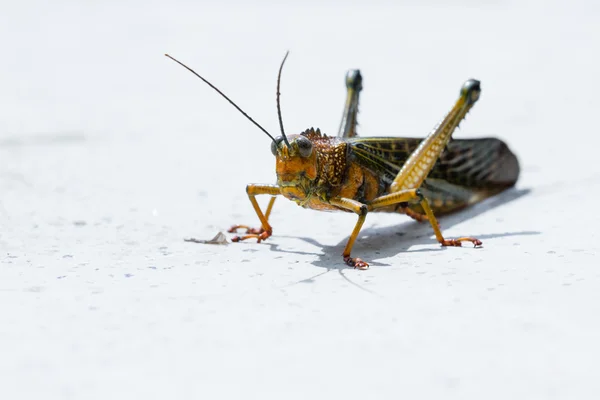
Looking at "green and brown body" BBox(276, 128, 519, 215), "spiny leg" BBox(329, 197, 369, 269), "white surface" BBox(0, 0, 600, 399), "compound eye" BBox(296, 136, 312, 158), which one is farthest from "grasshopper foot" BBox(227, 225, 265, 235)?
"compound eye" BBox(296, 136, 312, 158)

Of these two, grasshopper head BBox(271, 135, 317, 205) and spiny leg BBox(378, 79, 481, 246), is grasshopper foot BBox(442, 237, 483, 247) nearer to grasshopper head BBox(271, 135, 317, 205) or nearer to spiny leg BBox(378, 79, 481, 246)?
spiny leg BBox(378, 79, 481, 246)

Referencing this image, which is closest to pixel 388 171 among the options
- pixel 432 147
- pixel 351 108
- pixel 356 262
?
pixel 432 147

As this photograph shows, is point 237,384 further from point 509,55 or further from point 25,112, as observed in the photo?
point 509,55

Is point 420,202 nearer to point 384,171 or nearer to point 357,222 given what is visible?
point 384,171

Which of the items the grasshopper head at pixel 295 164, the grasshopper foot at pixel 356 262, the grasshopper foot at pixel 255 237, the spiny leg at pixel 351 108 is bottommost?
the grasshopper foot at pixel 255 237

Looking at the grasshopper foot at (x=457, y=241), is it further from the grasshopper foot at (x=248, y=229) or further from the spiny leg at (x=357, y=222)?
the grasshopper foot at (x=248, y=229)

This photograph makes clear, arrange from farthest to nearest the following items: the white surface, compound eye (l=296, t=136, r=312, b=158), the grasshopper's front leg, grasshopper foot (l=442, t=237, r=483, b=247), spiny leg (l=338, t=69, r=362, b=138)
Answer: spiny leg (l=338, t=69, r=362, b=138) → the grasshopper's front leg → grasshopper foot (l=442, t=237, r=483, b=247) → compound eye (l=296, t=136, r=312, b=158) → the white surface

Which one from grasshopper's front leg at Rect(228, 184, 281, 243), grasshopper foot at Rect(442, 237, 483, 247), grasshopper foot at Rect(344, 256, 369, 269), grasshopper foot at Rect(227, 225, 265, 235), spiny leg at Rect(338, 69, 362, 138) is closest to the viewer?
grasshopper foot at Rect(344, 256, 369, 269)

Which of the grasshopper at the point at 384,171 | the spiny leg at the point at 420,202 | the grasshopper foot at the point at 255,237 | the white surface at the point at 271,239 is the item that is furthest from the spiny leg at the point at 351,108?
the grasshopper foot at the point at 255,237
